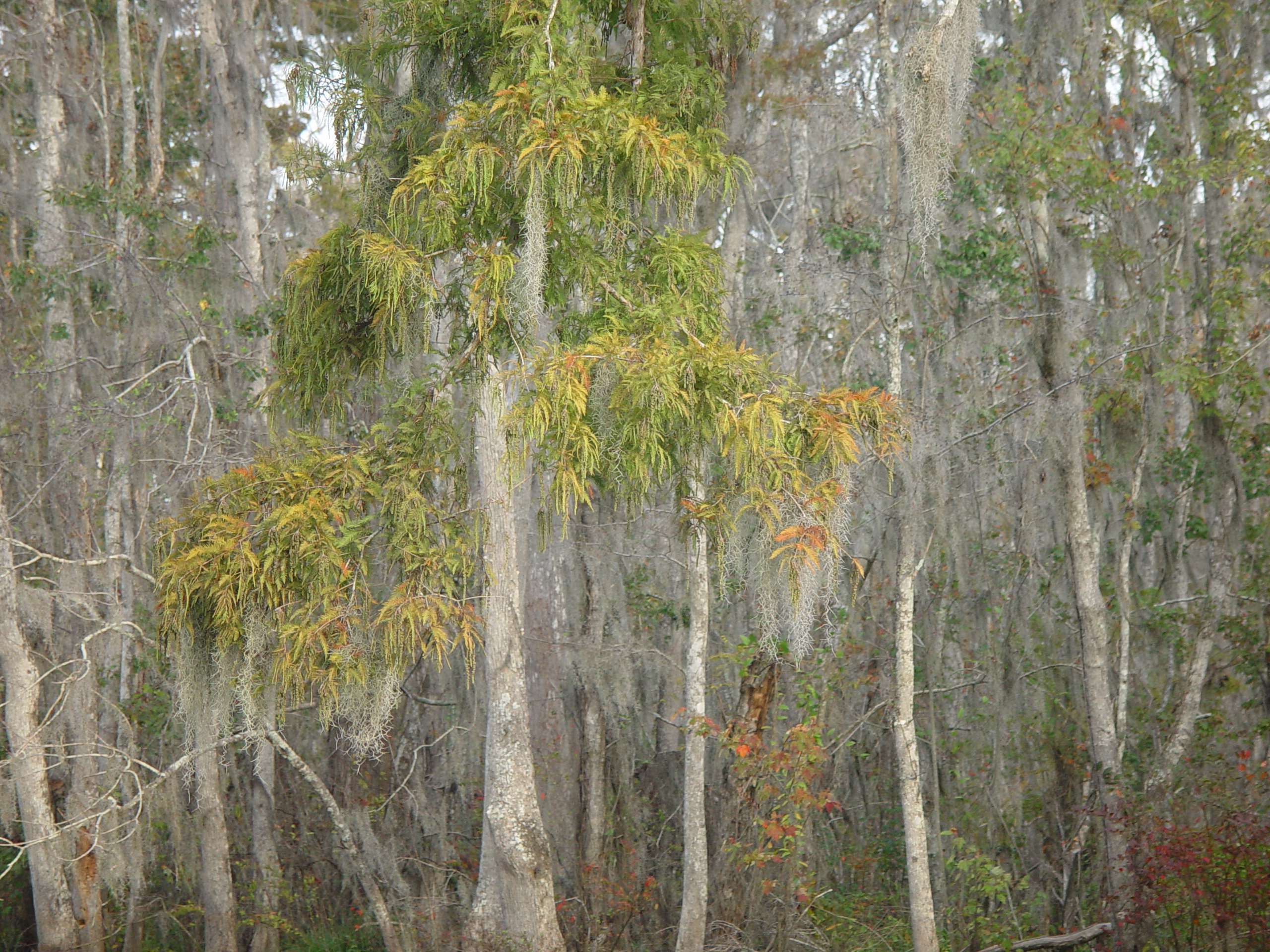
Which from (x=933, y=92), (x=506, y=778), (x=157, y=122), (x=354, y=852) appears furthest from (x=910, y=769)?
(x=157, y=122)

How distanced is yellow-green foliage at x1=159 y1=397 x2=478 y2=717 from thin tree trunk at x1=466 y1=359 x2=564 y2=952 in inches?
43.2

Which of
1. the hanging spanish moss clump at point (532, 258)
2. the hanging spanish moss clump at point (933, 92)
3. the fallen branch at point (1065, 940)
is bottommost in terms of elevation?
the fallen branch at point (1065, 940)

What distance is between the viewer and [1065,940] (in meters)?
7.04

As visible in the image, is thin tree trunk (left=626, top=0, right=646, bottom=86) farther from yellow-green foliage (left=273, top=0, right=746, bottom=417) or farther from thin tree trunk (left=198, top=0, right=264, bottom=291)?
thin tree trunk (left=198, top=0, right=264, bottom=291)

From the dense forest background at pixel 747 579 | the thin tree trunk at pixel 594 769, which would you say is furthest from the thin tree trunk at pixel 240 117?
the thin tree trunk at pixel 594 769

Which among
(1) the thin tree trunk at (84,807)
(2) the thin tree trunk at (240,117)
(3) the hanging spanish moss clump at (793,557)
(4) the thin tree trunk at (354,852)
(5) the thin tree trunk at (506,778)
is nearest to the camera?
(3) the hanging spanish moss clump at (793,557)

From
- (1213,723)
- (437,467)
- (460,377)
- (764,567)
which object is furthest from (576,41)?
(1213,723)

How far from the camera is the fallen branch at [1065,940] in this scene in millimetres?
6996

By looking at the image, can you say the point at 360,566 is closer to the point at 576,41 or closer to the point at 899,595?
the point at 576,41

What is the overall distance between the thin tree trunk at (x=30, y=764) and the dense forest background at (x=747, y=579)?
3cm

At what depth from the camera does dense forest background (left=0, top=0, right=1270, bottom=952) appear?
271 inches

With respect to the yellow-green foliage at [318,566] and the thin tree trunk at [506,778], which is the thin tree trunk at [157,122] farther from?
the yellow-green foliage at [318,566]

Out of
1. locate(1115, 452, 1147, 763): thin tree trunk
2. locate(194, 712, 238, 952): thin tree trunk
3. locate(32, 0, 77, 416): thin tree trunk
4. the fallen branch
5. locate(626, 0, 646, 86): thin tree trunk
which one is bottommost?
the fallen branch

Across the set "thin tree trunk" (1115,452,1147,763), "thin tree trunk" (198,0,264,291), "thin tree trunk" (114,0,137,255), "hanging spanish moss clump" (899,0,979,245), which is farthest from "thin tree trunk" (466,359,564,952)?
"thin tree trunk" (114,0,137,255)
